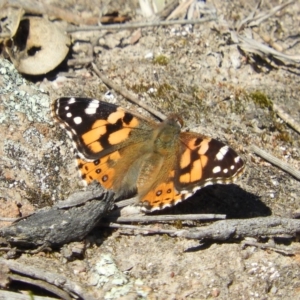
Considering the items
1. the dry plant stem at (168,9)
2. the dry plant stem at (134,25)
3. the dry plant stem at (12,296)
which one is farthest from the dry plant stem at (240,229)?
the dry plant stem at (168,9)

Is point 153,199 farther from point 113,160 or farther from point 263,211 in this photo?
point 263,211

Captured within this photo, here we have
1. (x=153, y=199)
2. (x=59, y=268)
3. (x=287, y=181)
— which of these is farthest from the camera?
(x=287, y=181)

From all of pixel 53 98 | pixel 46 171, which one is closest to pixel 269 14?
pixel 53 98

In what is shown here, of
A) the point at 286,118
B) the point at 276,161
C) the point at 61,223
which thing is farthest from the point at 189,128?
the point at 61,223

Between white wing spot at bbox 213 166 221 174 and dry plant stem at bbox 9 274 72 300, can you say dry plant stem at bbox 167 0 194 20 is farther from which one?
dry plant stem at bbox 9 274 72 300

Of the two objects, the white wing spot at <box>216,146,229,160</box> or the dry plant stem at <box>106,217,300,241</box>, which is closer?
the dry plant stem at <box>106,217,300,241</box>

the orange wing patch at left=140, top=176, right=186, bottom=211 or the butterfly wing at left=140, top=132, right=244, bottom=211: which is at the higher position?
the butterfly wing at left=140, top=132, right=244, bottom=211

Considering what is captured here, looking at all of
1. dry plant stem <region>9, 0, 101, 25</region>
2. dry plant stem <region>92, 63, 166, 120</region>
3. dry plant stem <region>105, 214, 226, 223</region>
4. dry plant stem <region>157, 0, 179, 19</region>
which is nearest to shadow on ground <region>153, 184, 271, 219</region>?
dry plant stem <region>105, 214, 226, 223</region>
